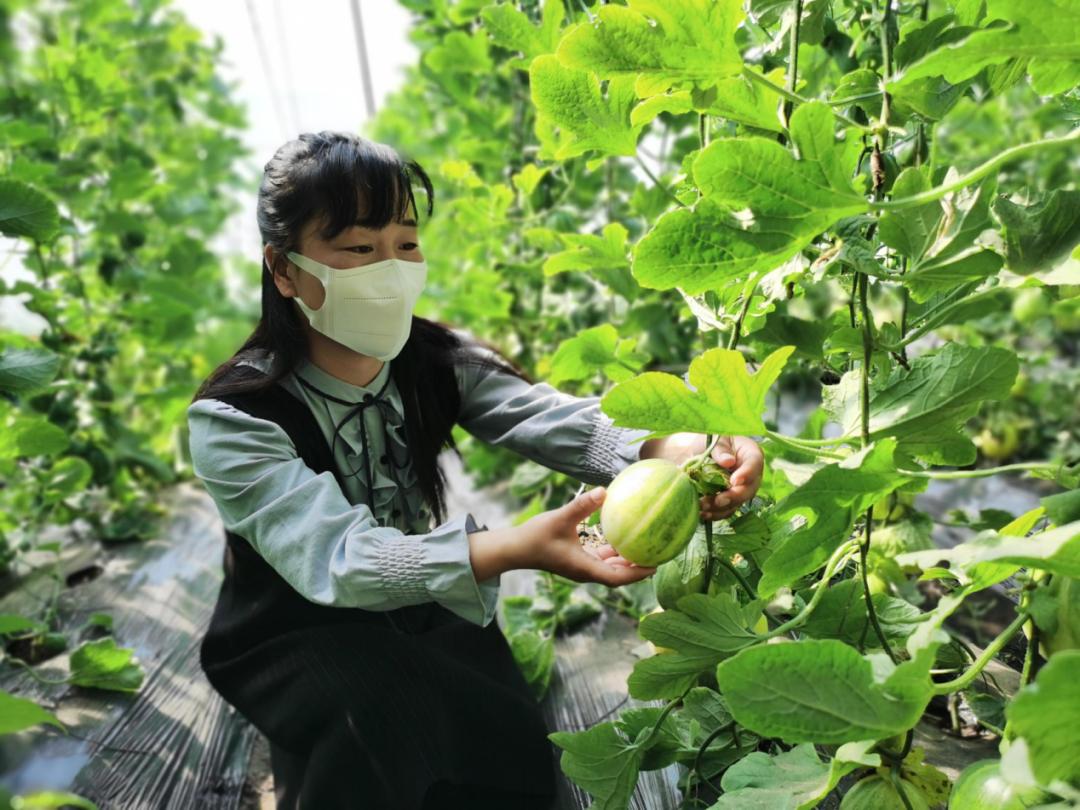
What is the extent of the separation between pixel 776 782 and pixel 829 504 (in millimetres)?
264

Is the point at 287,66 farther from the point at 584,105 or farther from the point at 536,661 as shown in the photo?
the point at 584,105

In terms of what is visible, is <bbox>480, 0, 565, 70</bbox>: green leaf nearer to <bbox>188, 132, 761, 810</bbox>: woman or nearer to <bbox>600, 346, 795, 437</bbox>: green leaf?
<bbox>188, 132, 761, 810</bbox>: woman

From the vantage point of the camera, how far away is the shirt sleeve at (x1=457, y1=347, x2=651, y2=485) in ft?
4.33

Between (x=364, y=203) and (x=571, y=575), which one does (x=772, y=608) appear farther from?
(x=364, y=203)

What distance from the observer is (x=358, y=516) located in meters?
1.08

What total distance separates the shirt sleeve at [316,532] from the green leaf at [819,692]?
439 mm

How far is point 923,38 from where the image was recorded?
2.66 feet

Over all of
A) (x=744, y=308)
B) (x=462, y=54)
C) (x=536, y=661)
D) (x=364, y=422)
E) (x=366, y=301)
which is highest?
(x=462, y=54)

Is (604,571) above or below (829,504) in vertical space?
below

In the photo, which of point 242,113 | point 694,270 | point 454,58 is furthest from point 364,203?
point 242,113

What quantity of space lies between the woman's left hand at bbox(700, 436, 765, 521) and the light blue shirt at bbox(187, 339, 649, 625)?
0.47 feet

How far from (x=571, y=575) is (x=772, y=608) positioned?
0.49 metres

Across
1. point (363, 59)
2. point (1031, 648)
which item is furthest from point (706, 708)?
point (363, 59)

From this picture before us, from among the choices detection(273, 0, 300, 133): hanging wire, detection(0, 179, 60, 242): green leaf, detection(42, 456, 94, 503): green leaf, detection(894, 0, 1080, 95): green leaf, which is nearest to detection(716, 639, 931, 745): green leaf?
detection(894, 0, 1080, 95): green leaf
